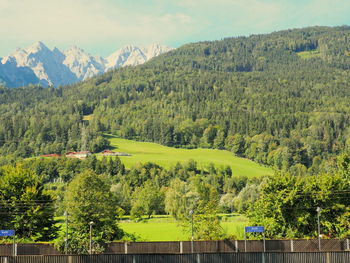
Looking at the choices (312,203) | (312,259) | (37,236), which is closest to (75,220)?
(37,236)

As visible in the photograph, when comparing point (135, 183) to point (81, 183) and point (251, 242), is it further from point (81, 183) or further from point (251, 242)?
point (251, 242)

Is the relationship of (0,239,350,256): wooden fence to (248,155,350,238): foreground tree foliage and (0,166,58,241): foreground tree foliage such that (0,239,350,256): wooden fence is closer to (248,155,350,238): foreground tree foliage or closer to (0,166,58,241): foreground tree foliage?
(248,155,350,238): foreground tree foliage

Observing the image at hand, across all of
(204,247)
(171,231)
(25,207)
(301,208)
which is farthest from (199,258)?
(171,231)

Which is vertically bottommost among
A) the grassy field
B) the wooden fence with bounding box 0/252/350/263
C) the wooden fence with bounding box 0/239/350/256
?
the grassy field

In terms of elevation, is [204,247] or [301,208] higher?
[301,208]

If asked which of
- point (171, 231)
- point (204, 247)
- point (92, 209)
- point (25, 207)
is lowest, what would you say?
point (171, 231)

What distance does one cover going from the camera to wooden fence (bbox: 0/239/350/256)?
180 feet

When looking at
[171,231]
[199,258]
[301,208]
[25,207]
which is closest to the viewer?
[199,258]

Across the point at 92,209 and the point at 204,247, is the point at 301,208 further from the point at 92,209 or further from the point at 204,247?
the point at 92,209

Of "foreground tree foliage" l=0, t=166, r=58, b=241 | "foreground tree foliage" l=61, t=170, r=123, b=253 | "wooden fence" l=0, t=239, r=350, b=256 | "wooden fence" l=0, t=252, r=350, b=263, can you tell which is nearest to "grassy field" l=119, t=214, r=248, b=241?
"foreground tree foliage" l=61, t=170, r=123, b=253

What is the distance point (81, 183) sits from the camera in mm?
84000

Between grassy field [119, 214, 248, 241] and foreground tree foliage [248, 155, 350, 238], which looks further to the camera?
grassy field [119, 214, 248, 241]

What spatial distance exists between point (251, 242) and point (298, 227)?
17335mm

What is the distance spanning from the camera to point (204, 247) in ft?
182
